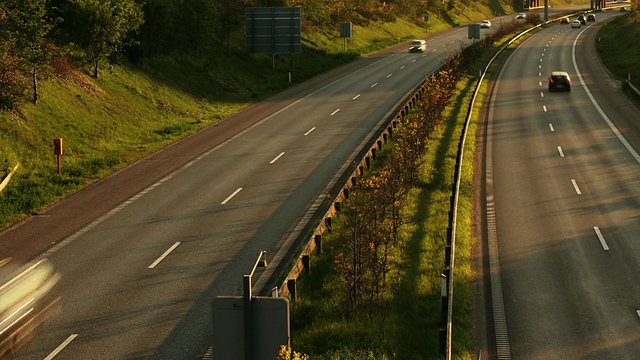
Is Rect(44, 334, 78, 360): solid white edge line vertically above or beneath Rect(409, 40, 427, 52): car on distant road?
beneath

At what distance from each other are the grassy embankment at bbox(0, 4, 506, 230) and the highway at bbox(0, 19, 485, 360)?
3.66 feet

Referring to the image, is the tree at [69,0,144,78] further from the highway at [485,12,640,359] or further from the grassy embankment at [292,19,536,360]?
the grassy embankment at [292,19,536,360]

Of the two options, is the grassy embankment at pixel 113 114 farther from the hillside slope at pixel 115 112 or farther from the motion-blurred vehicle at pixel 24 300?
the motion-blurred vehicle at pixel 24 300

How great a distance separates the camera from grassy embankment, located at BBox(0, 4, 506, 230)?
89.9 feet

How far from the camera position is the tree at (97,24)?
123ft

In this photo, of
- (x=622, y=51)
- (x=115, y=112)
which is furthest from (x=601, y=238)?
(x=622, y=51)

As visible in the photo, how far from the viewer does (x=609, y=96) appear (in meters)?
50.2

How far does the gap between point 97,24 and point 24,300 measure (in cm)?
2380

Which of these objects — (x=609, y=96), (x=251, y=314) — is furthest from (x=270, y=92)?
(x=251, y=314)

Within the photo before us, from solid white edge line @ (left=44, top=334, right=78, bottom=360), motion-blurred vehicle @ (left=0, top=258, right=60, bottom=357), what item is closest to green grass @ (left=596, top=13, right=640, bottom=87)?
motion-blurred vehicle @ (left=0, top=258, right=60, bottom=357)

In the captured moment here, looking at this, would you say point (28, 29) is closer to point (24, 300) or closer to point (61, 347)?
point (24, 300)

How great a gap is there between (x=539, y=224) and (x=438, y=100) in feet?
42.7

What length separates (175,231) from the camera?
22281 millimetres

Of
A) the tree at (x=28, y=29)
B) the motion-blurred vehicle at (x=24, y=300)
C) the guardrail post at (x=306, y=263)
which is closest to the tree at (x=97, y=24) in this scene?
the tree at (x=28, y=29)
